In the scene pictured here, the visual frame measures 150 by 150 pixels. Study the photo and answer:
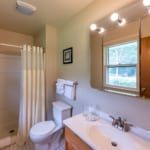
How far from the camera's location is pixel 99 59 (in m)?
1.48

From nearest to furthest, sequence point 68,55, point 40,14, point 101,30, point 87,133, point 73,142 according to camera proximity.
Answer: point 87,133 < point 73,142 < point 101,30 < point 40,14 < point 68,55

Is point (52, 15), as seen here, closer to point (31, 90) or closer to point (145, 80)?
point (31, 90)

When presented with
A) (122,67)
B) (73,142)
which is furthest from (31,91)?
(122,67)

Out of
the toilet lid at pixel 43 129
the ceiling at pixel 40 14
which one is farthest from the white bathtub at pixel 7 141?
the ceiling at pixel 40 14

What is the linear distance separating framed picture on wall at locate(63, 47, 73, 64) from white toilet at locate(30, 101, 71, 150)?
791mm

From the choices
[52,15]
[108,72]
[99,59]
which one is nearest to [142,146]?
[108,72]

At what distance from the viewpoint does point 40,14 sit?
1867 mm

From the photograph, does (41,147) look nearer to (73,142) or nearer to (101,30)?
(73,142)

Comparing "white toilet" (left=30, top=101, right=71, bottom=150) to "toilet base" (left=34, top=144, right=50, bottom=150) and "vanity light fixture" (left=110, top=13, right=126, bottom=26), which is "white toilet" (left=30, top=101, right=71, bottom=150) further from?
"vanity light fixture" (left=110, top=13, right=126, bottom=26)

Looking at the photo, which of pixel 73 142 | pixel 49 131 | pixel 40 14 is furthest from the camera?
pixel 40 14

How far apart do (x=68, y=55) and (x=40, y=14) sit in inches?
31.2

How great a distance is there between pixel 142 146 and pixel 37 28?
2533mm

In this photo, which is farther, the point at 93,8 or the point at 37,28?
the point at 37,28

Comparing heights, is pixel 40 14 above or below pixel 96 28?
above
